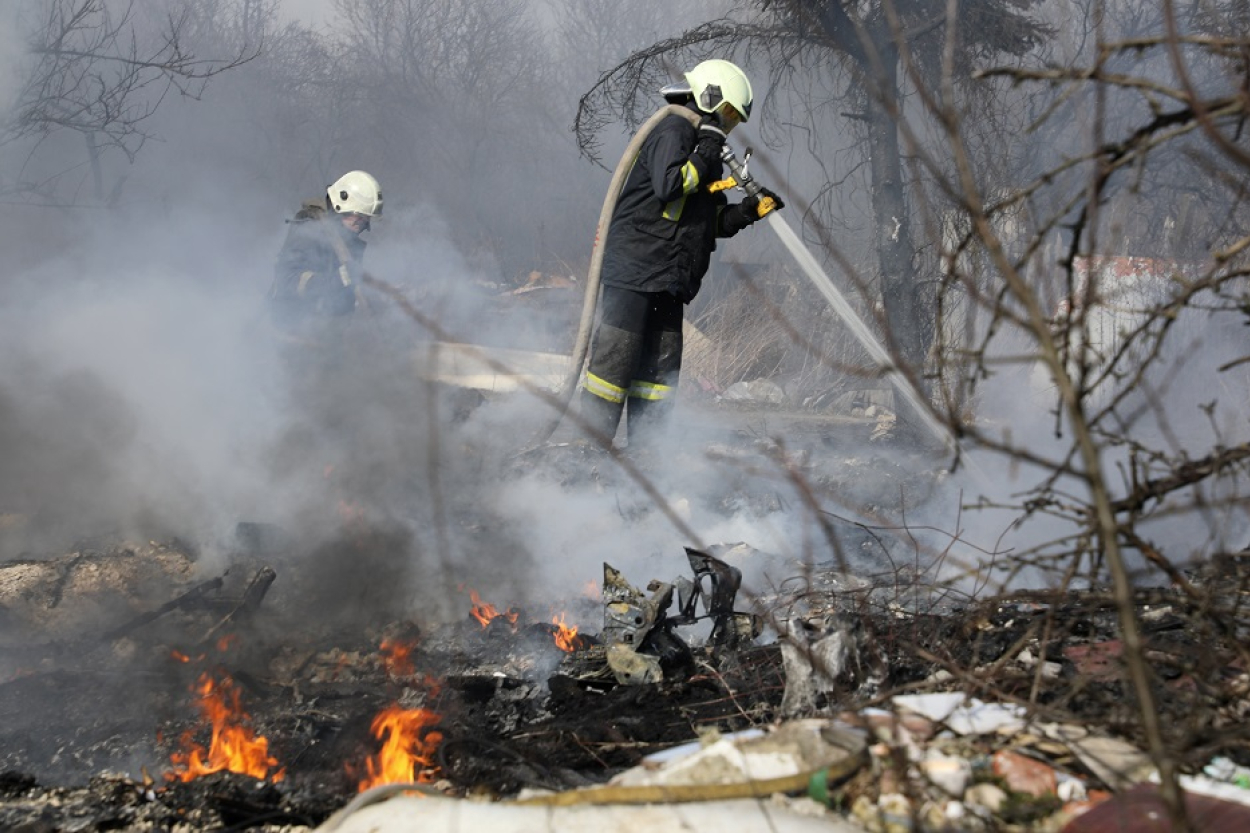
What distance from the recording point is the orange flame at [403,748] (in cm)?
310

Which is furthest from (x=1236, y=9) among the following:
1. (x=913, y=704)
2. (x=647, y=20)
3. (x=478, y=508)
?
(x=647, y=20)

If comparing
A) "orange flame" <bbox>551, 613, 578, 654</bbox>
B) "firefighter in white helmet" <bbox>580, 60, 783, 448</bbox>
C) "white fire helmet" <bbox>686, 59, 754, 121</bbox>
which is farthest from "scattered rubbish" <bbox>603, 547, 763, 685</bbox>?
"white fire helmet" <bbox>686, 59, 754, 121</bbox>

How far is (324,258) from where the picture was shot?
7.04m

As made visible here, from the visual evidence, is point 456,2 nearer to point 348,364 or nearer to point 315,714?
point 348,364

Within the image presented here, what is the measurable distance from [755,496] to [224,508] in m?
3.01

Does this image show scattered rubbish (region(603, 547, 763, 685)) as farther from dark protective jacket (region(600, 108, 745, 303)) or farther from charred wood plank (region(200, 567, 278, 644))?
dark protective jacket (region(600, 108, 745, 303))

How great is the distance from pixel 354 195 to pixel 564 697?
15.4 ft

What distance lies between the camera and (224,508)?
585 cm

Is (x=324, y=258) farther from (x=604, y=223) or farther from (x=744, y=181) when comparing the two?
(x=744, y=181)

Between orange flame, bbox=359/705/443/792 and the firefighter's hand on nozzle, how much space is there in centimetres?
347

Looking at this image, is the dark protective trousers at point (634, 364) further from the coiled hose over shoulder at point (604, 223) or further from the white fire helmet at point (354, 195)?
the white fire helmet at point (354, 195)

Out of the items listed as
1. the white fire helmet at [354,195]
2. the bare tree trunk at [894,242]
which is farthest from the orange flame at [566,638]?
the bare tree trunk at [894,242]

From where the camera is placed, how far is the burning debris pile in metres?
2.31

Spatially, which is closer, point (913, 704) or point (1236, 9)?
point (913, 704)
